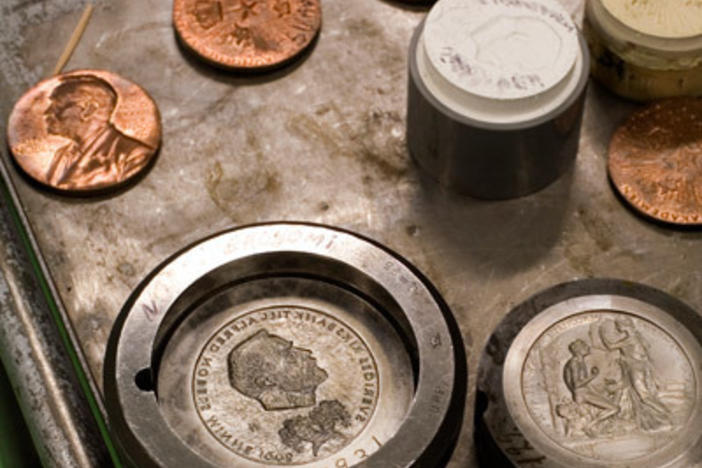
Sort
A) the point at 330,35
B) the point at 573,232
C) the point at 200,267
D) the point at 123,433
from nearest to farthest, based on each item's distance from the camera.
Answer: the point at 123,433
the point at 200,267
the point at 573,232
the point at 330,35

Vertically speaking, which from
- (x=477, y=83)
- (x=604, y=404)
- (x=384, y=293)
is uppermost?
(x=477, y=83)

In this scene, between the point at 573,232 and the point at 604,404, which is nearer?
the point at 604,404

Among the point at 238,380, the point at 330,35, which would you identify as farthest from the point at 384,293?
the point at 330,35

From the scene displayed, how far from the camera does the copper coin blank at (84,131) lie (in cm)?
216

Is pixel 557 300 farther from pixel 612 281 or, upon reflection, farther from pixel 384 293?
pixel 384 293

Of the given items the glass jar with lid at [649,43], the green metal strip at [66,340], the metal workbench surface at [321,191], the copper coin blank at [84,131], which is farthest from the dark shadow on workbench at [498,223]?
the green metal strip at [66,340]

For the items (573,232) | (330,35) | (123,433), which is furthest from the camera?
(330,35)

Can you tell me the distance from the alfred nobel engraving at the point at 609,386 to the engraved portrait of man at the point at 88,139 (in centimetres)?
74

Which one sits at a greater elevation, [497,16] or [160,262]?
[497,16]

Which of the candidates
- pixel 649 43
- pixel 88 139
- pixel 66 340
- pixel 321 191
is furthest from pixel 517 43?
pixel 66 340

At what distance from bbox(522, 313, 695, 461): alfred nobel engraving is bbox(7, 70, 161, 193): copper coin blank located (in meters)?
0.74

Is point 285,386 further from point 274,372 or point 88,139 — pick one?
point 88,139

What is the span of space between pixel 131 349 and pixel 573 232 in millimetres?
713

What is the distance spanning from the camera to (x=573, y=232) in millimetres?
2109
